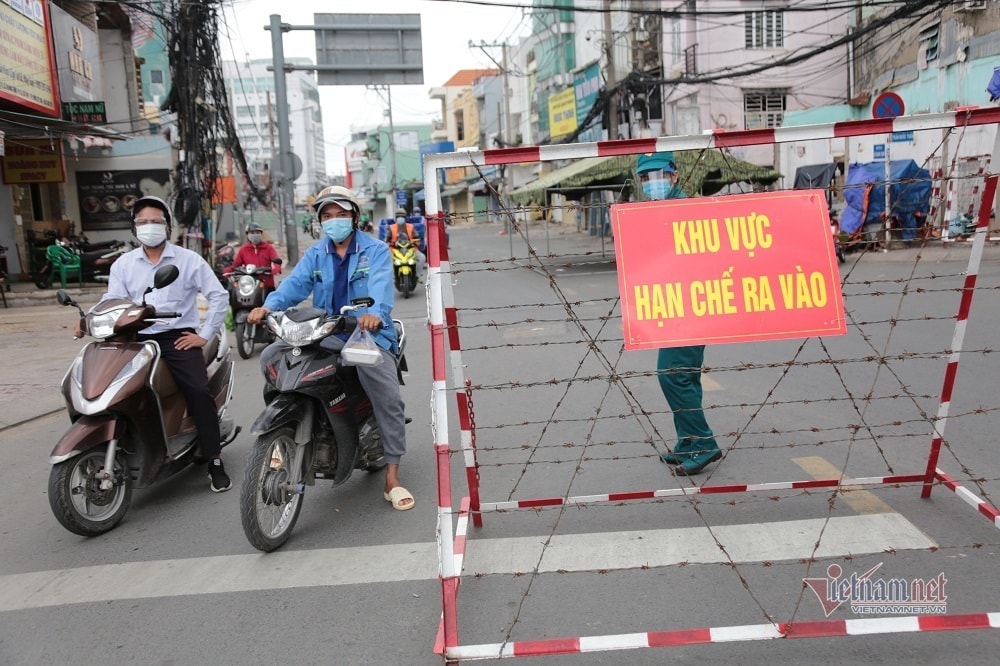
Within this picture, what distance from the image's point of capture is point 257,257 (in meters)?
10.1

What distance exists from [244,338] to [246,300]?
0.56m

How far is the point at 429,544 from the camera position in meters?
3.71

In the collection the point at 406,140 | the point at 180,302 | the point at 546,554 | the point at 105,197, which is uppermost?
the point at 406,140

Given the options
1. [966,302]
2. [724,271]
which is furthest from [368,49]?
[724,271]

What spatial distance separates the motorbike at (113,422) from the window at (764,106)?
2753cm

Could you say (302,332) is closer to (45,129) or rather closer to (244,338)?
(244,338)

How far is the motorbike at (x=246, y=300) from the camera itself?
30.2 feet

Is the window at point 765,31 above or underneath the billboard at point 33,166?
above

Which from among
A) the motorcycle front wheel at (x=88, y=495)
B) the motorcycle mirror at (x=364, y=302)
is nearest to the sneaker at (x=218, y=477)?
the motorcycle front wheel at (x=88, y=495)

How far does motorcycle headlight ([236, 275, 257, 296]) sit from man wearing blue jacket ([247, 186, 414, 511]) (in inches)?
221

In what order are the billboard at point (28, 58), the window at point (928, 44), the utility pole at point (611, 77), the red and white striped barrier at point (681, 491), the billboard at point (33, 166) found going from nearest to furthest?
the red and white striped barrier at point (681, 491)
the billboard at point (28, 58)
the billboard at point (33, 166)
the window at point (928, 44)
the utility pole at point (611, 77)

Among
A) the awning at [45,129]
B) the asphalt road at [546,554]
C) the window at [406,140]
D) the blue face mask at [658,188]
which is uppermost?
the window at [406,140]

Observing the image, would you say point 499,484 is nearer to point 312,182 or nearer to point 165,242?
point 165,242

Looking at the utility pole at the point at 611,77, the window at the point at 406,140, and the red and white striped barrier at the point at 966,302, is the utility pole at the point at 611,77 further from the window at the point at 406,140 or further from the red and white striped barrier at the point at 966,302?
the window at the point at 406,140
